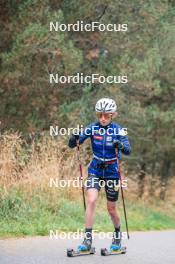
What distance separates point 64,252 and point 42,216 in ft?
12.2

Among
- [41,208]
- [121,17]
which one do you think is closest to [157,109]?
[121,17]

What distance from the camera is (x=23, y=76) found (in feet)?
59.1

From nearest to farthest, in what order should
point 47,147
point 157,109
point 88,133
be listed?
point 88,133, point 47,147, point 157,109

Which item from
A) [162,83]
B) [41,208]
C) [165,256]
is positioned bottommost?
[165,256]

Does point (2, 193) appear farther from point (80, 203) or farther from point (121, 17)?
point (121, 17)

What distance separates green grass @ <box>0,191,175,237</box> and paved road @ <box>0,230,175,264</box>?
81 cm

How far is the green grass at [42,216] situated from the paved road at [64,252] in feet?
2.66

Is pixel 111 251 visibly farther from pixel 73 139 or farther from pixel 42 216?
pixel 42 216

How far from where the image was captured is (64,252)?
958cm

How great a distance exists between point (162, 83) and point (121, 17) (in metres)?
4.52

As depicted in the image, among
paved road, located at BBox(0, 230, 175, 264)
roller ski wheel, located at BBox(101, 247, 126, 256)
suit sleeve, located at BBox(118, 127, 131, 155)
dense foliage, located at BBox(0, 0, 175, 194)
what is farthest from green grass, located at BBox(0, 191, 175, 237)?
dense foliage, located at BBox(0, 0, 175, 194)

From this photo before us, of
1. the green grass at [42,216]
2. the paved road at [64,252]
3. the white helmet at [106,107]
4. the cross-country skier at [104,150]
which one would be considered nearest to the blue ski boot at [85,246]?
the paved road at [64,252]

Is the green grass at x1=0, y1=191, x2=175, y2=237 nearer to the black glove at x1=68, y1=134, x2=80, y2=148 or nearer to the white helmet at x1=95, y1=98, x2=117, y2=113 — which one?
the black glove at x1=68, y1=134, x2=80, y2=148

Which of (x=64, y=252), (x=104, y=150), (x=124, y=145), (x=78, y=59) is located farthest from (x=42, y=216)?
(x=78, y=59)
